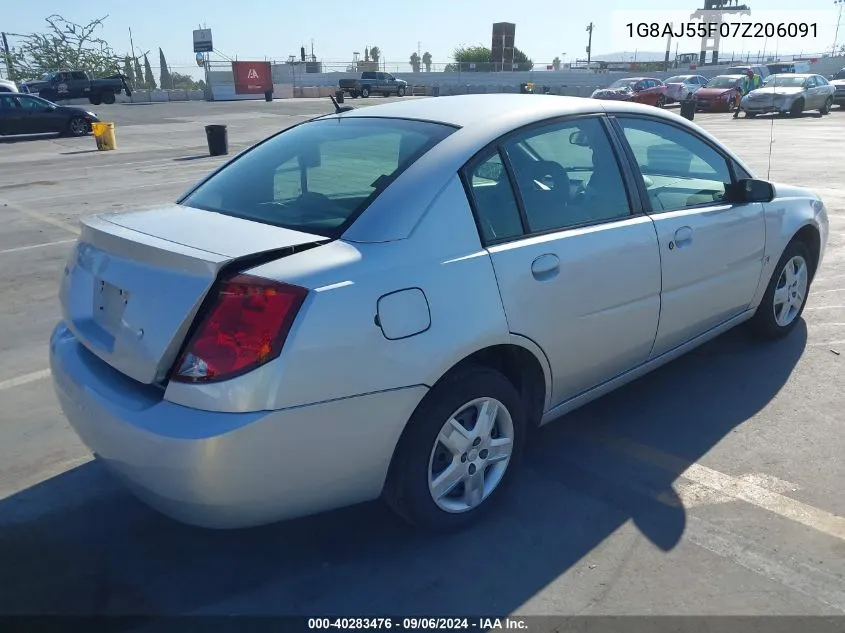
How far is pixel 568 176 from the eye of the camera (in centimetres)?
331

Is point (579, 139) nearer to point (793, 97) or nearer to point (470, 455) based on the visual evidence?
point (470, 455)

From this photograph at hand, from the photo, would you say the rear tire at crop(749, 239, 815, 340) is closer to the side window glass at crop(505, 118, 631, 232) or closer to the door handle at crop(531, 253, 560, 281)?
the side window glass at crop(505, 118, 631, 232)

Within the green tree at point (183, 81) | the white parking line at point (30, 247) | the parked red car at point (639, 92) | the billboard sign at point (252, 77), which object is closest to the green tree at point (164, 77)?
the green tree at point (183, 81)

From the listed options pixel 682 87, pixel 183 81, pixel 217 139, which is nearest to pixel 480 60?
pixel 183 81

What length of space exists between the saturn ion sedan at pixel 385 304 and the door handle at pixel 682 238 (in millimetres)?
11

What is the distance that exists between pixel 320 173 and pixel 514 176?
92 cm

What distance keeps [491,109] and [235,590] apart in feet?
7.62

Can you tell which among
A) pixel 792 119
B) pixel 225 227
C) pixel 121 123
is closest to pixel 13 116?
pixel 121 123

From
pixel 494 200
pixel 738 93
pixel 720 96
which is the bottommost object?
pixel 494 200

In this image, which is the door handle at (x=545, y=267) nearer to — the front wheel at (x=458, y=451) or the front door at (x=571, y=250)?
the front door at (x=571, y=250)

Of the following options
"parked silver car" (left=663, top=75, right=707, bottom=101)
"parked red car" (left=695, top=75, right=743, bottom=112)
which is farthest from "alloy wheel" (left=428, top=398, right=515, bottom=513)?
"parked silver car" (left=663, top=75, right=707, bottom=101)

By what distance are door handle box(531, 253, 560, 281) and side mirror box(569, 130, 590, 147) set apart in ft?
2.51

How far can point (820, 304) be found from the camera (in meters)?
5.70

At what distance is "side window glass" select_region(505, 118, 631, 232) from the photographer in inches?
121
